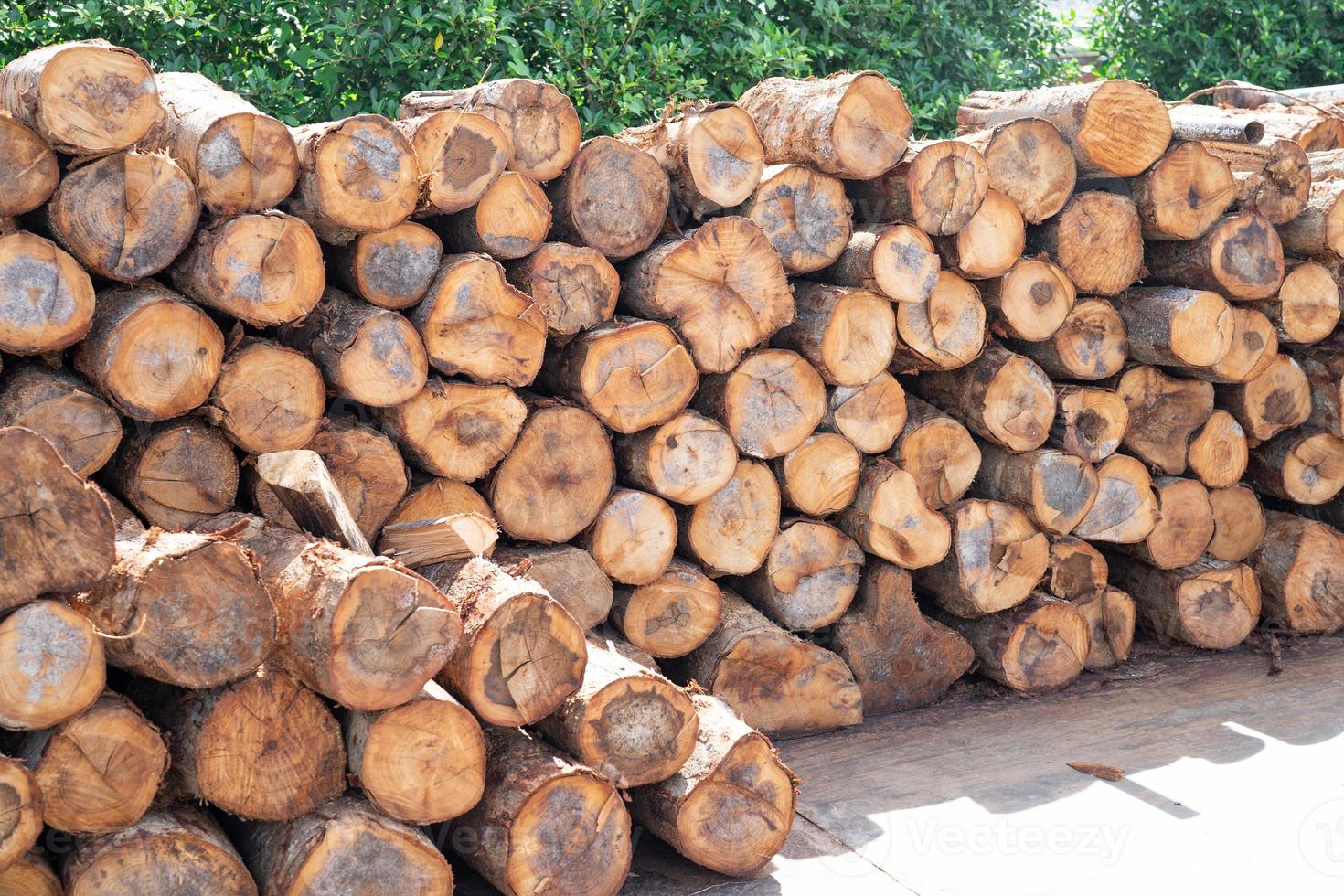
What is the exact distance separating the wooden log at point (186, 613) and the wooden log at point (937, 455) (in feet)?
7.03

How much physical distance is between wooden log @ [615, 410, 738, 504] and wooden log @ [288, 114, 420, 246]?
0.91 m

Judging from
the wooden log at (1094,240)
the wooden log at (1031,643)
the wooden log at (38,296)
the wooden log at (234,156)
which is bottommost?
the wooden log at (1031,643)

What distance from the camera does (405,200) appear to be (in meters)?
3.19

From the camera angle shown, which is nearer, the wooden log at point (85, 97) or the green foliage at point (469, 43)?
the wooden log at point (85, 97)

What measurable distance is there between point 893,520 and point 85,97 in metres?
2.44

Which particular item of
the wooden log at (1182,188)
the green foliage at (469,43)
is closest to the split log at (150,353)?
the green foliage at (469,43)

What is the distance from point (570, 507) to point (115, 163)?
1.39 meters

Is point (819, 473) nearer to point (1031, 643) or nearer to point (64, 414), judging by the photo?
point (1031, 643)

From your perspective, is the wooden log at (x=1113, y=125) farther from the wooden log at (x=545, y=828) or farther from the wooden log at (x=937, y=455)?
the wooden log at (x=545, y=828)

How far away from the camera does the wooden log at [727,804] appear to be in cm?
295

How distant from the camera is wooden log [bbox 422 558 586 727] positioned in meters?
2.76

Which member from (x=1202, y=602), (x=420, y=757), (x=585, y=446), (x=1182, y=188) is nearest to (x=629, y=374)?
(x=585, y=446)

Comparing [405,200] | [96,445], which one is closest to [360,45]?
[405,200]

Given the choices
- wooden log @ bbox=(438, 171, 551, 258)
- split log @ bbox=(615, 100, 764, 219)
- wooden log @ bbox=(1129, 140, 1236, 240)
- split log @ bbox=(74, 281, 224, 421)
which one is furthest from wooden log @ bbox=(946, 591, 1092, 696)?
split log @ bbox=(74, 281, 224, 421)
